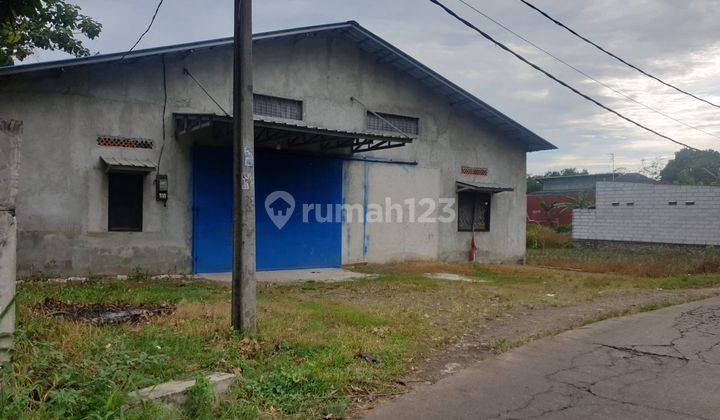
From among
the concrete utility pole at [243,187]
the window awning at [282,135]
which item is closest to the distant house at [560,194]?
the window awning at [282,135]

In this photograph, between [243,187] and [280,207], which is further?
[280,207]

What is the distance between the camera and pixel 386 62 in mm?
16172

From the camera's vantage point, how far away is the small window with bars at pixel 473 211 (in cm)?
1811

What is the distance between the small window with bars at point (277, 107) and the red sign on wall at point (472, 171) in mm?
6154

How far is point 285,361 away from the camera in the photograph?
558 cm

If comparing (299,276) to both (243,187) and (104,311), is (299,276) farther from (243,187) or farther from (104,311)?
(243,187)

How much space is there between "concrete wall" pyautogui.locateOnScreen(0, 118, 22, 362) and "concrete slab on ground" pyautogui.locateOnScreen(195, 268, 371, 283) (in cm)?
758

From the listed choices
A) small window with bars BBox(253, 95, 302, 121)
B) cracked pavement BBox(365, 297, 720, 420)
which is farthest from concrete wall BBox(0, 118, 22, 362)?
small window with bars BBox(253, 95, 302, 121)

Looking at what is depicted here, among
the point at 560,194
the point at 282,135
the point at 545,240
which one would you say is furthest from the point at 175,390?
the point at 560,194

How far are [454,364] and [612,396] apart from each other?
1.69m

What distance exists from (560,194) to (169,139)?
35.4 m

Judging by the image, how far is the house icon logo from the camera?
1407 centimetres

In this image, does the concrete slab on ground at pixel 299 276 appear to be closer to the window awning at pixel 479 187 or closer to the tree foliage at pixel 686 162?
the window awning at pixel 479 187

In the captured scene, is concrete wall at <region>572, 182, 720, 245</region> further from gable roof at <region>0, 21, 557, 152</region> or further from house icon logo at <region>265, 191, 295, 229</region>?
house icon logo at <region>265, 191, 295, 229</region>
